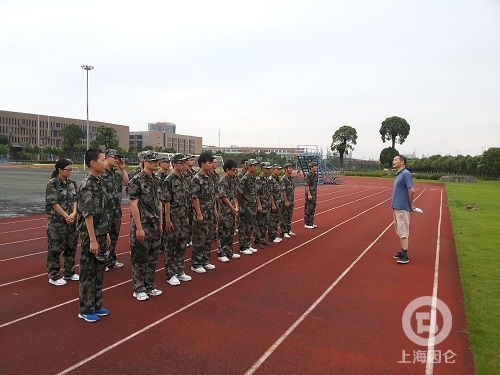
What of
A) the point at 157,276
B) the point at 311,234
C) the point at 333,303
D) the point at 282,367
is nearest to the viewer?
the point at 282,367

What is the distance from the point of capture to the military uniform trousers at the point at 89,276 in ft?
14.5

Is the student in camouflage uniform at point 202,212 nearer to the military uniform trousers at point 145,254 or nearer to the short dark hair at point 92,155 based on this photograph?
the military uniform trousers at point 145,254

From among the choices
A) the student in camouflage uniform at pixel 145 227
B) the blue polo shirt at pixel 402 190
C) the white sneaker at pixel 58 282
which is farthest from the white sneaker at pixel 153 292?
the blue polo shirt at pixel 402 190

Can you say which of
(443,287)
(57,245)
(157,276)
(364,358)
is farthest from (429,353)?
(57,245)

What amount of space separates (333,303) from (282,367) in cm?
185

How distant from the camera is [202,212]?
21.3 ft

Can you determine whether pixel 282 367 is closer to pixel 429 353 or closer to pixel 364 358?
pixel 364 358

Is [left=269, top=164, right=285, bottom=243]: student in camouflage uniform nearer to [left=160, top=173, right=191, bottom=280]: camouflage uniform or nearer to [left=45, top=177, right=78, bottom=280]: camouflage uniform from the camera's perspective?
[left=160, top=173, right=191, bottom=280]: camouflage uniform

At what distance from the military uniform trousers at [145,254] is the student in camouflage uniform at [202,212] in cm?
117

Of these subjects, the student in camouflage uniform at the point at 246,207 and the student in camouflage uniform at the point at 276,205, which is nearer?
the student in camouflage uniform at the point at 246,207

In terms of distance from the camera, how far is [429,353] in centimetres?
395

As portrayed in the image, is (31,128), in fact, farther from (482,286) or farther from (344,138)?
(482,286)

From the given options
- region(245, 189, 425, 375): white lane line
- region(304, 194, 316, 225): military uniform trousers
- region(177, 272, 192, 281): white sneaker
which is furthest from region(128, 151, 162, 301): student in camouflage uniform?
region(304, 194, 316, 225): military uniform trousers

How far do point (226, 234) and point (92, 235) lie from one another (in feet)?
10.7
